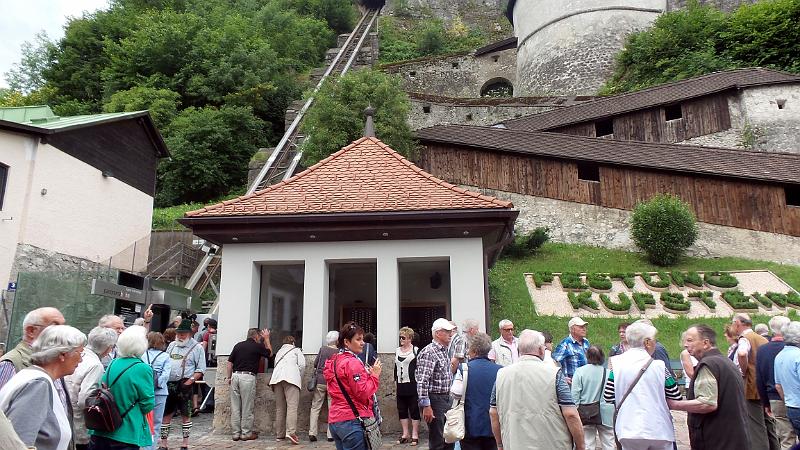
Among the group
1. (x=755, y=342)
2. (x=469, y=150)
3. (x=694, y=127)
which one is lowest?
(x=755, y=342)

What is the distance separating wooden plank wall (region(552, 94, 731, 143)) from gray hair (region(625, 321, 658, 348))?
23.2 metres

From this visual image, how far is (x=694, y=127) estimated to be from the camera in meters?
25.2

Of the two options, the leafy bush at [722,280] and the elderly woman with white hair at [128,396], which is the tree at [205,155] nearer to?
the leafy bush at [722,280]

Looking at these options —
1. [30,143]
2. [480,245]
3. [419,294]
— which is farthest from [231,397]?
[30,143]

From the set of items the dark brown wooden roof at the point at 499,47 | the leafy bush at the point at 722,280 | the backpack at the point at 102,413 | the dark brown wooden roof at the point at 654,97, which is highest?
the dark brown wooden roof at the point at 499,47

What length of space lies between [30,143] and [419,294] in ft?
40.0

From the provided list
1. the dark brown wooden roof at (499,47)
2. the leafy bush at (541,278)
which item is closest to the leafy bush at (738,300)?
the leafy bush at (541,278)

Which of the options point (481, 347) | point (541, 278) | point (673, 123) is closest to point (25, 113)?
point (541, 278)

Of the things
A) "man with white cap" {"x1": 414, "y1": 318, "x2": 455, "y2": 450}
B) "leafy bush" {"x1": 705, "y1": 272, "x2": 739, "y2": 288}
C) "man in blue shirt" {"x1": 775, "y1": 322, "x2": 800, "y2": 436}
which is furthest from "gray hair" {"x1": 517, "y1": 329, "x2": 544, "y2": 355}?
"leafy bush" {"x1": 705, "y1": 272, "x2": 739, "y2": 288}

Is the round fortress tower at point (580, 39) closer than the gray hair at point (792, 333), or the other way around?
the gray hair at point (792, 333)

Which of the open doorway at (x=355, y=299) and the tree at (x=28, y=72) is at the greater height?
the tree at (x=28, y=72)

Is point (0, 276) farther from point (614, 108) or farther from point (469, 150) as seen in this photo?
point (614, 108)

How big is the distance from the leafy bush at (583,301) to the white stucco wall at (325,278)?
730 centimetres

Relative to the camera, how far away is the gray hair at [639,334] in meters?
4.62
